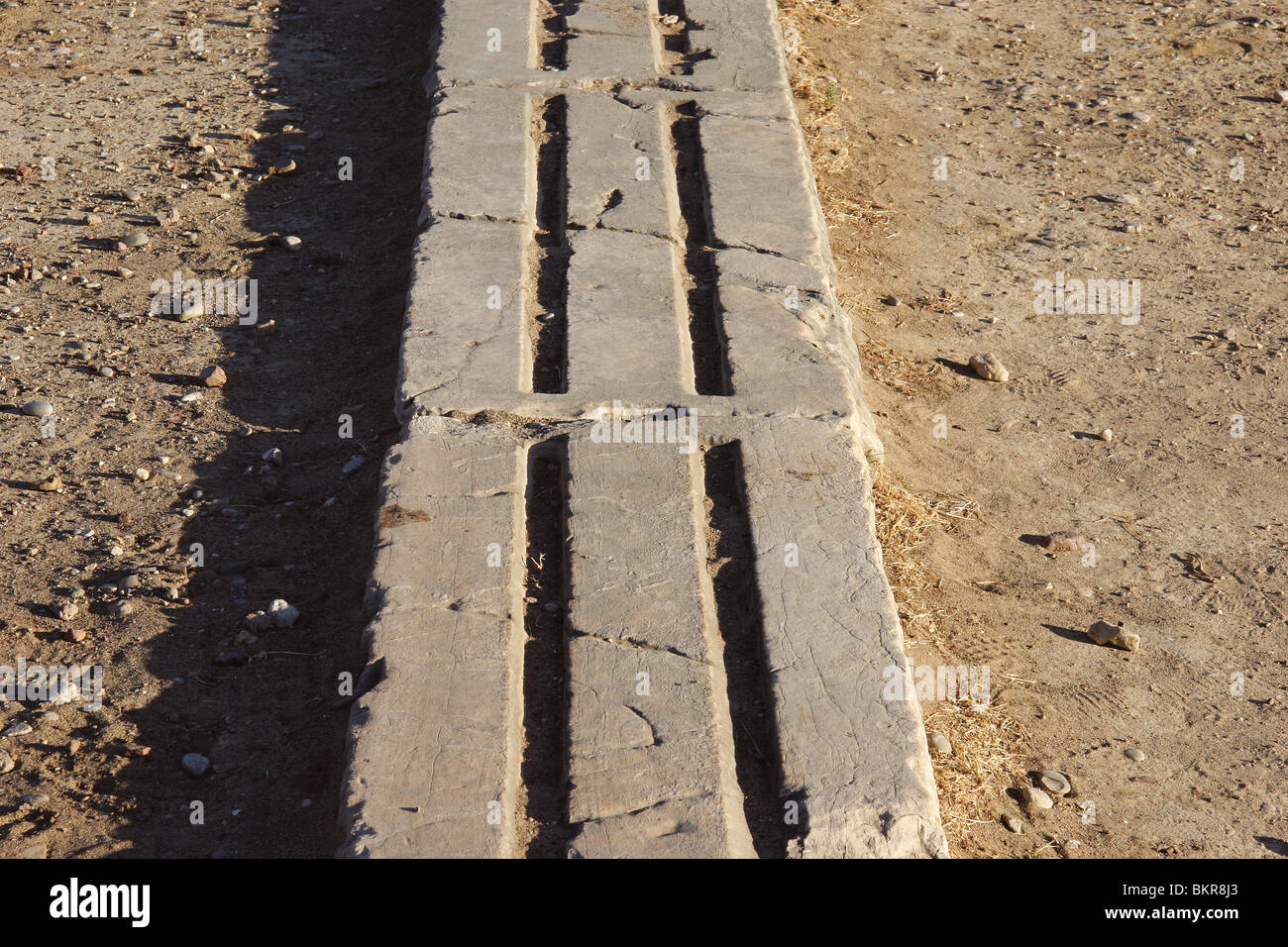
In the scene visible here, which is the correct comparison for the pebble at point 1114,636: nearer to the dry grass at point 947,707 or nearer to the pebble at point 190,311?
the dry grass at point 947,707

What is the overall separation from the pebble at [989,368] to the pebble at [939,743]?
1.71 metres

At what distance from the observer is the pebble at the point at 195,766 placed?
2.75 m

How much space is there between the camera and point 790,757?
2.72m

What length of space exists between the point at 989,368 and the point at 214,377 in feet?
8.44

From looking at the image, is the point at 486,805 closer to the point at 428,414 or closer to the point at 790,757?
the point at 790,757

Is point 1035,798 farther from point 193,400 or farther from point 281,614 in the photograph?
point 193,400

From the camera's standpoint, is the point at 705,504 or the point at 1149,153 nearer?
the point at 705,504

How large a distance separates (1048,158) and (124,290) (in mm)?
3873

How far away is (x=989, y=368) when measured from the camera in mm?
4340

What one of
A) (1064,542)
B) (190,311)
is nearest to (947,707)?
(1064,542)

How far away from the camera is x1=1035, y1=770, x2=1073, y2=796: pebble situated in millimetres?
2984

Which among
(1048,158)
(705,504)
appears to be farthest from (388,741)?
(1048,158)

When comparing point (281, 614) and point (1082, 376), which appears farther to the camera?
point (1082, 376)

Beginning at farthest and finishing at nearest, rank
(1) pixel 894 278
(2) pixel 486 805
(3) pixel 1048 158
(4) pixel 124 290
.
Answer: (3) pixel 1048 158 < (1) pixel 894 278 < (4) pixel 124 290 < (2) pixel 486 805
